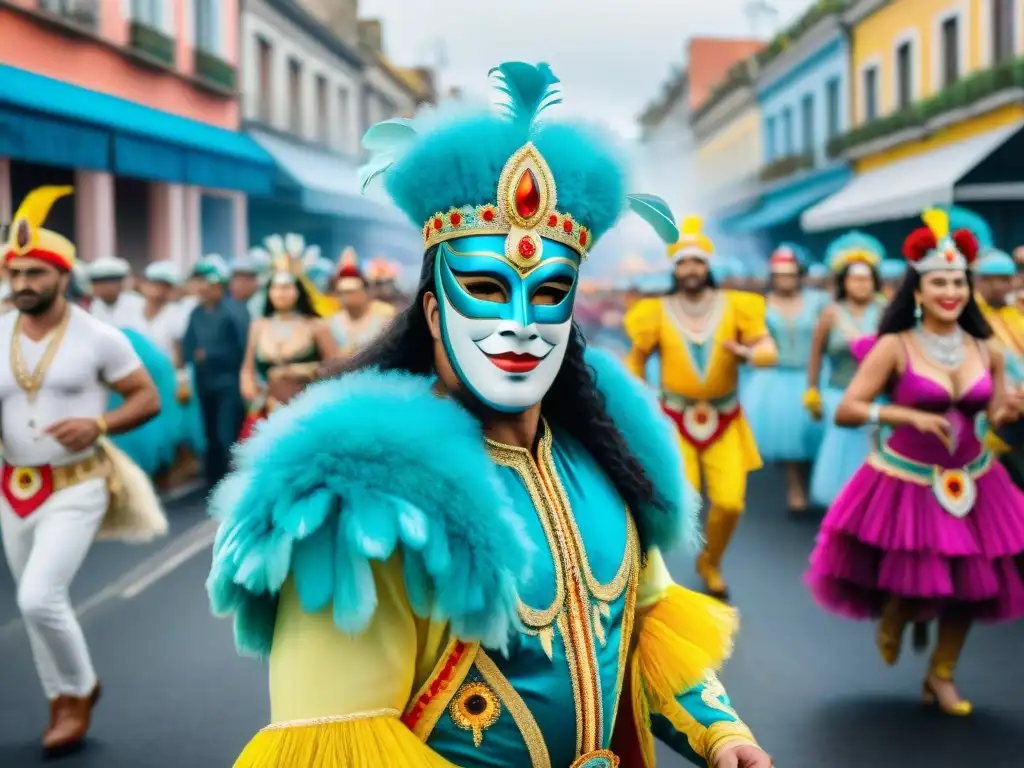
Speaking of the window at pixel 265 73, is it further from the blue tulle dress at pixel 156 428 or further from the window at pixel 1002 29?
the blue tulle dress at pixel 156 428

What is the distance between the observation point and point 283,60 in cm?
3353

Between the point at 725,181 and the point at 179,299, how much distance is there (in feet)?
124

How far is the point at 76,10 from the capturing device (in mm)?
18891

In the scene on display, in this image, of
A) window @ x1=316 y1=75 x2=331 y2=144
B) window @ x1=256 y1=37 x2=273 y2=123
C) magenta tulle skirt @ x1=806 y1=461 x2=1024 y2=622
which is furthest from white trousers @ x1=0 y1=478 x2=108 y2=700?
window @ x1=316 y1=75 x2=331 y2=144

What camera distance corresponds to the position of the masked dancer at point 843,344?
11078mm

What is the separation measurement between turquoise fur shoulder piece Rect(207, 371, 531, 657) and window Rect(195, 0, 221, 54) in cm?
2505

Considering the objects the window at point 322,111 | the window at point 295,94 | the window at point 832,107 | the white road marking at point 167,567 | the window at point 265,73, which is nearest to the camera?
the white road marking at point 167,567

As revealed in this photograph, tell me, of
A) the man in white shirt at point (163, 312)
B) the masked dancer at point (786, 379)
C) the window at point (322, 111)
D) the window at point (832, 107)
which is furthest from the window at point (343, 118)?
the masked dancer at point (786, 379)

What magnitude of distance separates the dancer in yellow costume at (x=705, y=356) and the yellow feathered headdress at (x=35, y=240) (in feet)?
11.7

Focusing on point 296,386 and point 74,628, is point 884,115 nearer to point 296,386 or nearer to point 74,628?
point 296,386

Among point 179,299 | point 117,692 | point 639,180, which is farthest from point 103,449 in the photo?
point 179,299

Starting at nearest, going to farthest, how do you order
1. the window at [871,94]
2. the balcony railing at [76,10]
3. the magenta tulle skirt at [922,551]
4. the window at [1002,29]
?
the magenta tulle skirt at [922,551] < the balcony railing at [76,10] < the window at [1002,29] < the window at [871,94]

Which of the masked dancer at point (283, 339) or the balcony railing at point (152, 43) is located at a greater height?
the balcony railing at point (152, 43)

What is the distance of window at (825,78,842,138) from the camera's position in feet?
111
